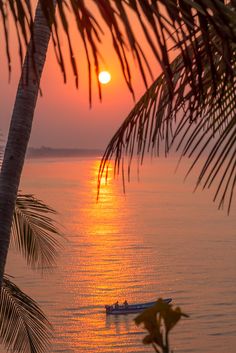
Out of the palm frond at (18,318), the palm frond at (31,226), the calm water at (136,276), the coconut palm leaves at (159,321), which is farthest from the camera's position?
the calm water at (136,276)

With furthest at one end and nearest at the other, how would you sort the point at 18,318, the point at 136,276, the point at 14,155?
the point at 136,276 < the point at 18,318 < the point at 14,155

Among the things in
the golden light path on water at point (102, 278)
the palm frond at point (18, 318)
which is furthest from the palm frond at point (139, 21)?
the golden light path on water at point (102, 278)

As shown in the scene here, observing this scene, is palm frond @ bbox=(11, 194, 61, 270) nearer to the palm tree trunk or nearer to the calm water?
the palm tree trunk

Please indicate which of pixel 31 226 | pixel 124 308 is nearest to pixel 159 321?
pixel 31 226

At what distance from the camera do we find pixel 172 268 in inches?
2832

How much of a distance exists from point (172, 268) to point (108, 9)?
71.1m

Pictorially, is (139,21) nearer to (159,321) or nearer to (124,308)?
(159,321)

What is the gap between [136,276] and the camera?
68000mm

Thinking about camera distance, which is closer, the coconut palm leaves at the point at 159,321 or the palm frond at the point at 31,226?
the coconut palm leaves at the point at 159,321

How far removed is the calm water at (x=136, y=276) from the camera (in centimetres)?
5444

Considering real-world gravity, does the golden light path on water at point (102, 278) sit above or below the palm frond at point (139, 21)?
below

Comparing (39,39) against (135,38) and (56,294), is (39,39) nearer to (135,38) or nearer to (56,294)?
(135,38)

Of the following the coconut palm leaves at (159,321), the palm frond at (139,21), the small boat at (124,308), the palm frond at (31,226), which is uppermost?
the palm frond at (139,21)

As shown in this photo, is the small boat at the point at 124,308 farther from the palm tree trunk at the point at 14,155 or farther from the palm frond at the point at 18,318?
the palm tree trunk at the point at 14,155
